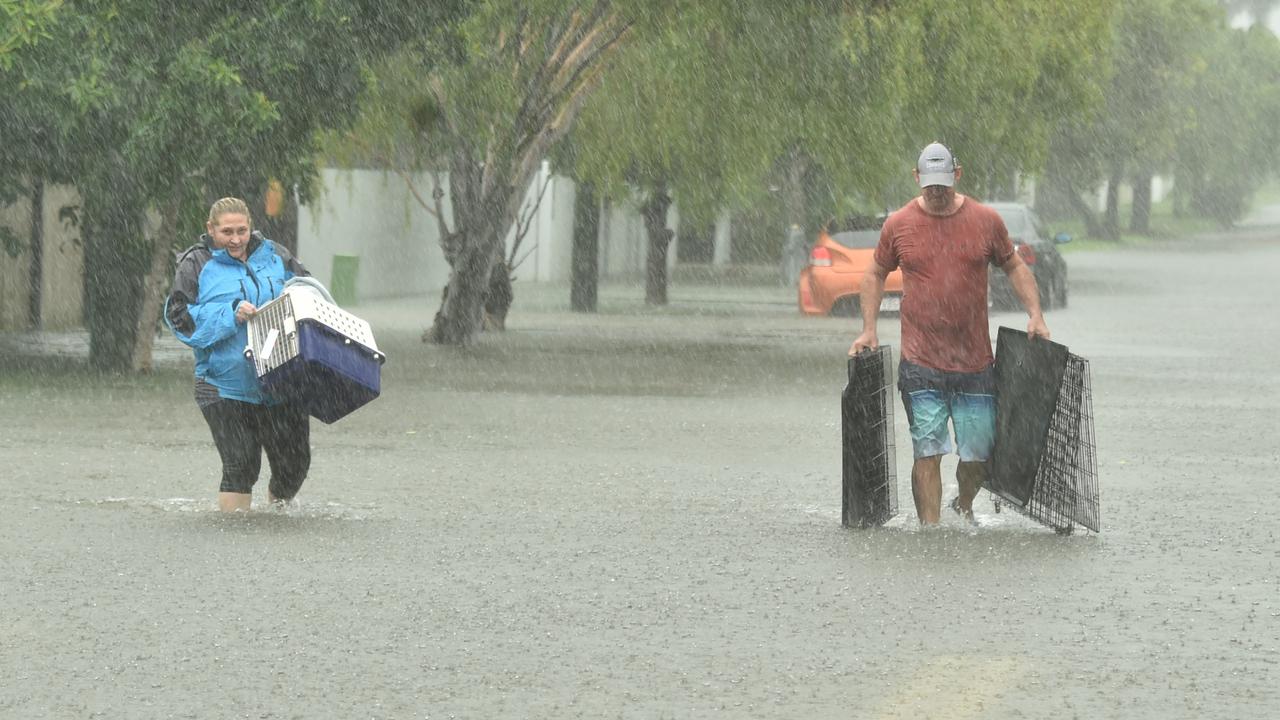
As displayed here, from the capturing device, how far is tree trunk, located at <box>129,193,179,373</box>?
1875cm

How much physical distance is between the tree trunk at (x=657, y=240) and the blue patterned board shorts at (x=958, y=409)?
21.4m

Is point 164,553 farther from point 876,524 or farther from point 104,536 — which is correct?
point 876,524

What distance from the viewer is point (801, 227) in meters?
38.9

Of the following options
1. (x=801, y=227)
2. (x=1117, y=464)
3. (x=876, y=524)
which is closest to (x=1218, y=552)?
(x=876, y=524)

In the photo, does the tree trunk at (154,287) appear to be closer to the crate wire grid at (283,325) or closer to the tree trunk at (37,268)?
the tree trunk at (37,268)

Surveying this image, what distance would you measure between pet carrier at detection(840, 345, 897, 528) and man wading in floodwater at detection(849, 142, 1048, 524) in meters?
0.13

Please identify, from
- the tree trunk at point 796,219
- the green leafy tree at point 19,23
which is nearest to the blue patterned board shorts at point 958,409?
the green leafy tree at point 19,23

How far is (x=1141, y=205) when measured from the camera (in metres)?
94.4

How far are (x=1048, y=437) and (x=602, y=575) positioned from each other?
232cm

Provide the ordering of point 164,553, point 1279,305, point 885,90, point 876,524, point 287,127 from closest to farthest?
point 164,553, point 876,524, point 287,127, point 885,90, point 1279,305

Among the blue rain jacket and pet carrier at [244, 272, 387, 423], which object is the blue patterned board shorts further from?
the blue rain jacket

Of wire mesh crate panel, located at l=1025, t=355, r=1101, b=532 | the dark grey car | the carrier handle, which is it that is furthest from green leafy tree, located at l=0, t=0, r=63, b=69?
the dark grey car

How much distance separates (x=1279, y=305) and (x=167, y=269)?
69.5 feet

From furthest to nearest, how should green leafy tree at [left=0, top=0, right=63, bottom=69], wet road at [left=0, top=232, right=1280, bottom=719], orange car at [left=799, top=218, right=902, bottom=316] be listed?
orange car at [left=799, top=218, right=902, bottom=316], green leafy tree at [left=0, top=0, right=63, bottom=69], wet road at [left=0, top=232, right=1280, bottom=719]
